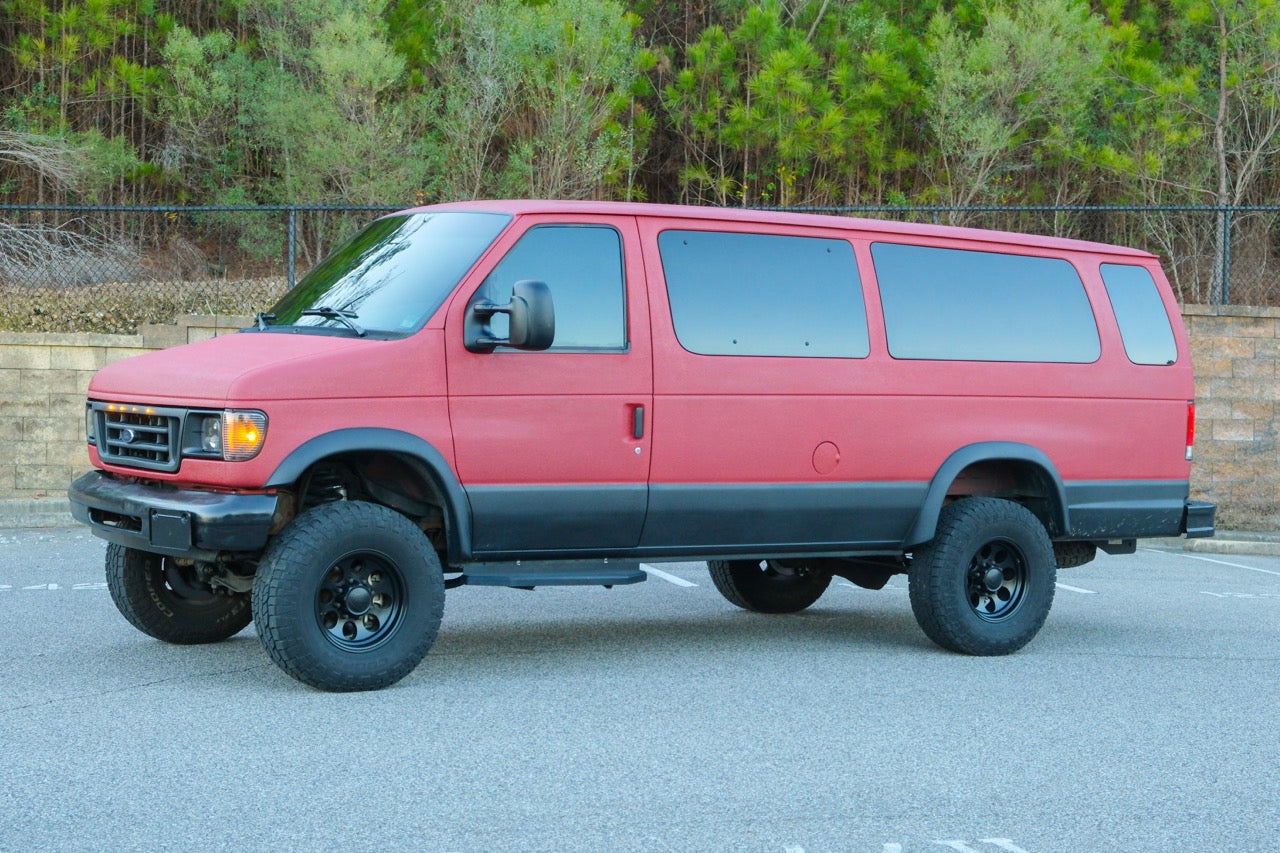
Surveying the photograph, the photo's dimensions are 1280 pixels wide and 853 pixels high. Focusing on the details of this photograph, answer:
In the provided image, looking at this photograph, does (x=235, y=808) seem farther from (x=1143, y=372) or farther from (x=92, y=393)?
(x=1143, y=372)

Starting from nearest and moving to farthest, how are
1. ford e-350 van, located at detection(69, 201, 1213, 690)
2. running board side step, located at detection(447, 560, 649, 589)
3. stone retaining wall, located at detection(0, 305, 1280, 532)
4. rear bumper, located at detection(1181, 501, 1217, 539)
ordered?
ford e-350 van, located at detection(69, 201, 1213, 690)
running board side step, located at detection(447, 560, 649, 589)
rear bumper, located at detection(1181, 501, 1217, 539)
stone retaining wall, located at detection(0, 305, 1280, 532)

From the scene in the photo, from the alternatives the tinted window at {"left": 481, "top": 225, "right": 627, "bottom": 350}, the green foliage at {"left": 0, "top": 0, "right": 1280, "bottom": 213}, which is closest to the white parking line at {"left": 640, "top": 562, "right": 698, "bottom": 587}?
the tinted window at {"left": 481, "top": 225, "right": 627, "bottom": 350}

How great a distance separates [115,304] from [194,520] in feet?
36.5

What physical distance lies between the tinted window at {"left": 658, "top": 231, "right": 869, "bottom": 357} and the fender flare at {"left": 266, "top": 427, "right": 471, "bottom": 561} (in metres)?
1.35

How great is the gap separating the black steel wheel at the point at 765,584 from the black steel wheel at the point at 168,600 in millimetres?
2993

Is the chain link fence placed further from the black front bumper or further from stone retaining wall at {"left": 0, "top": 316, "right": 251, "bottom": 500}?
the black front bumper

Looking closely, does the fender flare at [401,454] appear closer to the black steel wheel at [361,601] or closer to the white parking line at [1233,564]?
the black steel wheel at [361,601]

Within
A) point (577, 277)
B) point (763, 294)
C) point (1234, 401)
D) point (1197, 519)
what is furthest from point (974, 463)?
point (1234, 401)

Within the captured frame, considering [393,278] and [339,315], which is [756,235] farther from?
[339,315]

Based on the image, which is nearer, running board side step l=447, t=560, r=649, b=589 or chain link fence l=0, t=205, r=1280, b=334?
running board side step l=447, t=560, r=649, b=589

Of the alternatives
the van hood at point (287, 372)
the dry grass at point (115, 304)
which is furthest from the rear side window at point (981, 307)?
the dry grass at point (115, 304)

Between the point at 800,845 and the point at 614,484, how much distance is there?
2.82 m

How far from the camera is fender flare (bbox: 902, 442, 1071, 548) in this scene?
27.3 ft

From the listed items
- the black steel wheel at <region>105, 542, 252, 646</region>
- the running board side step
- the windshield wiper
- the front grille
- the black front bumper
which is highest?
the windshield wiper
